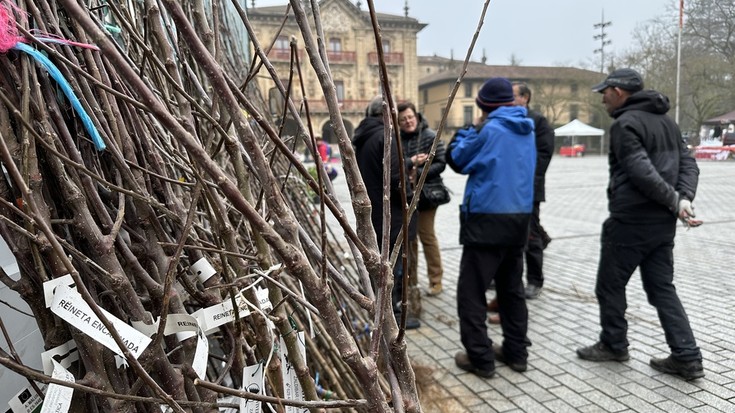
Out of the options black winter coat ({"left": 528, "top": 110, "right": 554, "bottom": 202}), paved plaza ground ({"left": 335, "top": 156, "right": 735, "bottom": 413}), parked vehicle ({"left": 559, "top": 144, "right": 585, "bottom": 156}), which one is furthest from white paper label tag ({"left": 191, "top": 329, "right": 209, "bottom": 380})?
parked vehicle ({"left": 559, "top": 144, "right": 585, "bottom": 156})

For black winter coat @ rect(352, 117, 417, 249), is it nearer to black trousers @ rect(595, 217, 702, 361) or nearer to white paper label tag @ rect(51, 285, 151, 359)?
black trousers @ rect(595, 217, 702, 361)

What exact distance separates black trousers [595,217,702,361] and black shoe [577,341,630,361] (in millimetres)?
45

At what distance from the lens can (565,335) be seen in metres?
4.02

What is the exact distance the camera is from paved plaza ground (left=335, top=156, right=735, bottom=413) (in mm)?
3018

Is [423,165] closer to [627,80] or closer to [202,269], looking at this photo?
[627,80]

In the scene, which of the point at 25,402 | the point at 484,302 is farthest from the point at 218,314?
the point at 484,302

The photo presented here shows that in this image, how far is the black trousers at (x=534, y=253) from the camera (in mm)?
4820

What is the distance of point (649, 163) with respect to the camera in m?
3.20

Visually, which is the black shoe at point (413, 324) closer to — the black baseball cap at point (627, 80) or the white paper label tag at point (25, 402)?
the black baseball cap at point (627, 80)

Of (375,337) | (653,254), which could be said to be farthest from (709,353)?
(375,337)

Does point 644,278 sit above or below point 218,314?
below

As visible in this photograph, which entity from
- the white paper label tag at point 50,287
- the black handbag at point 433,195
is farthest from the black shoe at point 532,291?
the white paper label tag at point 50,287

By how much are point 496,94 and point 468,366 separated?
1.81 metres

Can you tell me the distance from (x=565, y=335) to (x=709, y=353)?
927mm
